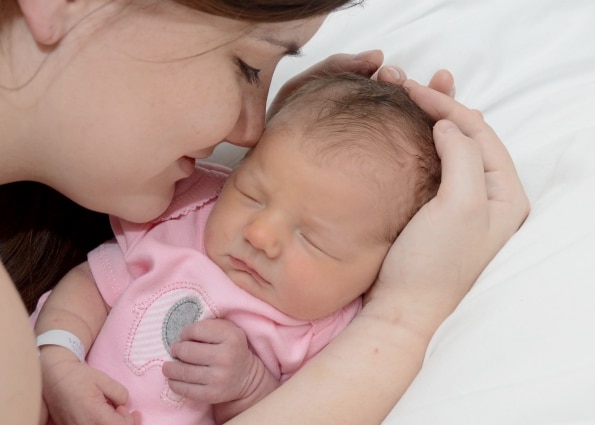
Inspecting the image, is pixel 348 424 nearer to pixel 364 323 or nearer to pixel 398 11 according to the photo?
pixel 364 323

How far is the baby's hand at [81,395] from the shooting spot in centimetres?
120

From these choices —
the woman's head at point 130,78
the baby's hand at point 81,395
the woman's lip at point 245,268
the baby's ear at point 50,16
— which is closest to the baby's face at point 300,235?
the woman's lip at point 245,268

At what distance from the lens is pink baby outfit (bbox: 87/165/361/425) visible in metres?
1.29

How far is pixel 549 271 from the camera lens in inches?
42.8

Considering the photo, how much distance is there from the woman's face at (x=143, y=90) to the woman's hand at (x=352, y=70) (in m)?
0.30

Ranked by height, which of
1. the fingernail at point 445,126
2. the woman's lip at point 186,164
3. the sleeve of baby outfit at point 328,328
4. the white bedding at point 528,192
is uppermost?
the woman's lip at point 186,164

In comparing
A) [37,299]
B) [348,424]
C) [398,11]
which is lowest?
[348,424]

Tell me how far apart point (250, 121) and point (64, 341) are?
1.43 ft

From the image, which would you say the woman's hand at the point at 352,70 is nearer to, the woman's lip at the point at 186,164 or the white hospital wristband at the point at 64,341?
the woman's lip at the point at 186,164

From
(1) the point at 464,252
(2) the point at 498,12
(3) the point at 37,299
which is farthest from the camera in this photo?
(2) the point at 498,12

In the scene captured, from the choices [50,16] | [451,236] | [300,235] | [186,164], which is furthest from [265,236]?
[50,16]

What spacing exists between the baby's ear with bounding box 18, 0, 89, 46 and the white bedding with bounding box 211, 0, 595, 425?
0.64 m

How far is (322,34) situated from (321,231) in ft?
2.03

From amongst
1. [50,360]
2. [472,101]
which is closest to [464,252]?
[472,101]
